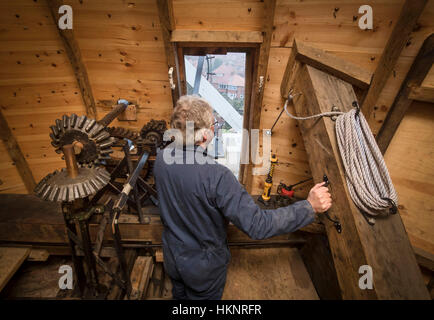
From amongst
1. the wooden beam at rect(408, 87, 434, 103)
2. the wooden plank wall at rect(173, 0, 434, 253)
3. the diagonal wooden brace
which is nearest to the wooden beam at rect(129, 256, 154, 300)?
the diagonal wooden brace

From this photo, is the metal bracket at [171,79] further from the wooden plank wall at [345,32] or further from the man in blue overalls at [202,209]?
the man in blue overalls at [202,209]

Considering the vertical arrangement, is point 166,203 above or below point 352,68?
below

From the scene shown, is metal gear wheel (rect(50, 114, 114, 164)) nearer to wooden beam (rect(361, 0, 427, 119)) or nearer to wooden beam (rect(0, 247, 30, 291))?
wooden beam (rect(0, 247, 30, 291))

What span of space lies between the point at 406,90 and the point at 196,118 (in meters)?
2.11

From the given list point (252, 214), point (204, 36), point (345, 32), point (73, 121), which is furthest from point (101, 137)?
point (345, 32)

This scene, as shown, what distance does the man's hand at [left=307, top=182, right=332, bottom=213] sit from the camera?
47.4 inches

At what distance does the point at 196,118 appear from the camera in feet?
4.10

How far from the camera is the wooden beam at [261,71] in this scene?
183 centimetres

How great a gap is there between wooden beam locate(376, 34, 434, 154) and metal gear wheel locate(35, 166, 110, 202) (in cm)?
275

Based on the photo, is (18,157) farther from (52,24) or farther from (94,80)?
(52,24)

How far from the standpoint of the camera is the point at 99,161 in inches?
56.2
